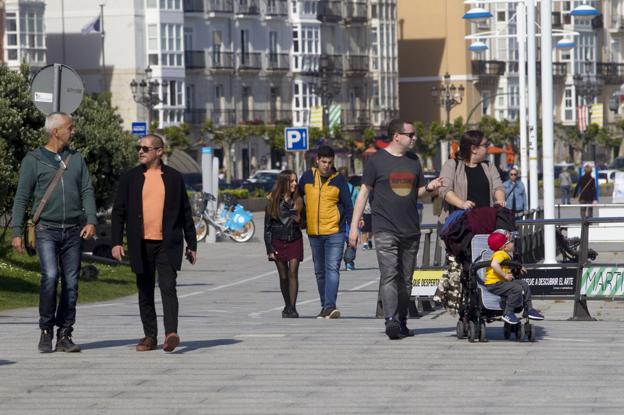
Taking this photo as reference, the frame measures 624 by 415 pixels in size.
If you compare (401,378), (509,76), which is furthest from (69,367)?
(509,76)

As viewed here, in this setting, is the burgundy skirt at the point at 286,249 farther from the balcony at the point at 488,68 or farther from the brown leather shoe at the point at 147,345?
the balcony at the point at 488,68

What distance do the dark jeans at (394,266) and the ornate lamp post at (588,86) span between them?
347 ft

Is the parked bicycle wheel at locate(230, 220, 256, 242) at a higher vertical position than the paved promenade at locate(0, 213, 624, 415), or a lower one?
lower

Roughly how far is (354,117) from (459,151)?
102 m

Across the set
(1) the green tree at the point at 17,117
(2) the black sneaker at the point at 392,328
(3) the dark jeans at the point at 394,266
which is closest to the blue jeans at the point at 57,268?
(3) the dark jeans at the point at 394,266

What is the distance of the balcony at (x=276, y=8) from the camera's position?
357 ft

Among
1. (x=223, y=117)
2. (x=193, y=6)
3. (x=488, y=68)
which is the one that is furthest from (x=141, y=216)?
(x=488, y=68)

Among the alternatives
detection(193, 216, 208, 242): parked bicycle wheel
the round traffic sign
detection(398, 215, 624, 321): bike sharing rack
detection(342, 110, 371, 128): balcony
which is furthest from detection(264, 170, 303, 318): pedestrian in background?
detection(342, 110, 371, 128): balcony

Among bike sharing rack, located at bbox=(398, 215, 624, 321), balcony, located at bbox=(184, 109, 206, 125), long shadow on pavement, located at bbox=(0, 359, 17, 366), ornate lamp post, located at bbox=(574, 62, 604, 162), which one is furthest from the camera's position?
ornate lamp post, located at bbox=(574, 62, 604, 162)

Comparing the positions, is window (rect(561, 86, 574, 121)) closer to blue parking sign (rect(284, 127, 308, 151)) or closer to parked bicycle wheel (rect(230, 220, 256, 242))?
blue parking sign (rect(284, 127, 308, 151))

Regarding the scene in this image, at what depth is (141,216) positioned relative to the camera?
14.0m

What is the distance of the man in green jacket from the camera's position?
13906mm

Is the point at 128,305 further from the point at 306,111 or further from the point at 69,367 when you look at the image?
the point at 306,111

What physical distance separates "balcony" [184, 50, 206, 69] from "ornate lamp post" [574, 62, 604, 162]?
28193 millimetres
